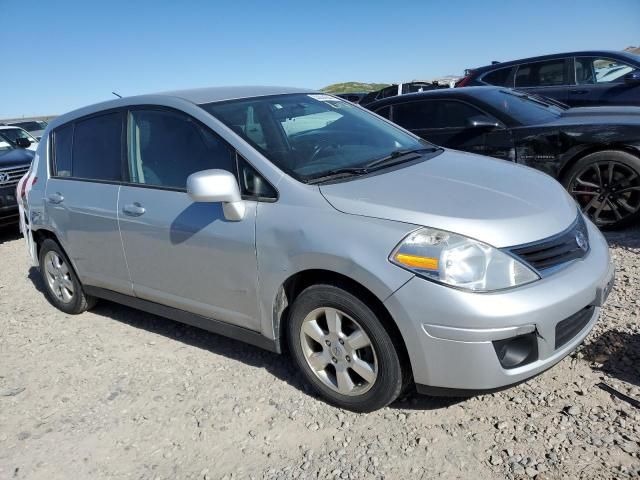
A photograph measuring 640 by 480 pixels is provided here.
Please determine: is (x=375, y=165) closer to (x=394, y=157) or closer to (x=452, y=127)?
(x=394, y=157)

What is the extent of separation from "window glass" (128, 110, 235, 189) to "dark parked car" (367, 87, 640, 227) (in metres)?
3.12

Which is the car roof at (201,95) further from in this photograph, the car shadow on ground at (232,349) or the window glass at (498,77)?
the window glass at (498,77)

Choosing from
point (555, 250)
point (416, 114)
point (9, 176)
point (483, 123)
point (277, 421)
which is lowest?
point (277, 421)

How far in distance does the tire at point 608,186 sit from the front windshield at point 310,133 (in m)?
2.05

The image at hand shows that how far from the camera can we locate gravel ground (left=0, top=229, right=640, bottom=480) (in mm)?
2465

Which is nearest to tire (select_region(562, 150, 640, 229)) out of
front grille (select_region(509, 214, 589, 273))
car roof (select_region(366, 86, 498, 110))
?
car roof (select_region(366, 86, 498, 110))

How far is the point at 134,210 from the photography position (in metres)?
3.53

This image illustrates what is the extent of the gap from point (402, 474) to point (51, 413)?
2.14 metres

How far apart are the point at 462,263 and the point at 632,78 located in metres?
6.21

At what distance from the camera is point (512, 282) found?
2375mm

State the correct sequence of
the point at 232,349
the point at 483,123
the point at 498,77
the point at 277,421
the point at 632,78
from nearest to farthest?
the point at 277,421, the point at 232,349, the point at 483,123, the point at 632,78, the point at 498,77

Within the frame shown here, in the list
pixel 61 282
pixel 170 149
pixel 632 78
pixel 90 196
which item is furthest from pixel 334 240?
pixel 632 78

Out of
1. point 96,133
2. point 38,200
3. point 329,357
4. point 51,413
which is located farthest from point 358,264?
point 38,200

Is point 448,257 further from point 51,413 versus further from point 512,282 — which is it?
point 51,413
